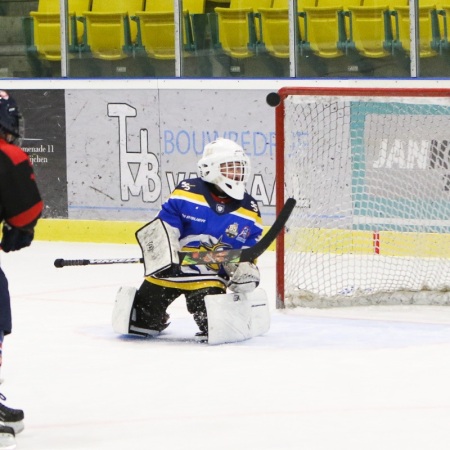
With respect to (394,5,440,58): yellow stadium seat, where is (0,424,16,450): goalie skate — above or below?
below

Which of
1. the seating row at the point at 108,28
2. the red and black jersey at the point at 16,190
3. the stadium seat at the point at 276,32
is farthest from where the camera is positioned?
the seating row at the point at 108,28

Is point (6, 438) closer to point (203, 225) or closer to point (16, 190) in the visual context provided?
point (16, 190)

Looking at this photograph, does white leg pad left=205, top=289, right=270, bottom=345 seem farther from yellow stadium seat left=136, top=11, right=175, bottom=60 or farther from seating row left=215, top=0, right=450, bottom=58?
yellow stadium seat left=136, top=11, right=175, bottom=60

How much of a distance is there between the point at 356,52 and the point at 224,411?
472cm

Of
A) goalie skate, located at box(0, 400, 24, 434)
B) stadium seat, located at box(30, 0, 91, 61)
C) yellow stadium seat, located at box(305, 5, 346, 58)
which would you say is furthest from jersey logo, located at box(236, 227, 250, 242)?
stadium seat, located at box(30, 0, 91, 61)

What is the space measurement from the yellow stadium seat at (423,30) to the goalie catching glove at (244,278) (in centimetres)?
326

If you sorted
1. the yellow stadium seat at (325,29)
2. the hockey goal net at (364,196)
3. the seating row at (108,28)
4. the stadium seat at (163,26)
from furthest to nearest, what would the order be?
the seating row at (108,28) < the stadium seat at (163,26) < the yellow stadium seat at (325,29) < the hockey goal net at (364,196)

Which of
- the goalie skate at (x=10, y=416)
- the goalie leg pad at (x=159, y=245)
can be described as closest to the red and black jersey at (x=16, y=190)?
the goalie skate at (x=10, y=416)

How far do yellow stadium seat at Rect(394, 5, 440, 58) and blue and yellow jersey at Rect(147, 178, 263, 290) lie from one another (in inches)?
123

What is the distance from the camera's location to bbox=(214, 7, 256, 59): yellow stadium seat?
29.3ft

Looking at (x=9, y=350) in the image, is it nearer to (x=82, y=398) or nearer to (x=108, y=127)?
(x=82, y=398)

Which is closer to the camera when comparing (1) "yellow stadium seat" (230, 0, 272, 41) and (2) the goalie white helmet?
(2) the goalie white helmet

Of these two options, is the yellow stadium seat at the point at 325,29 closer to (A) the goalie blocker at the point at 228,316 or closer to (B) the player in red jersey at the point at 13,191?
(A) the goalie blocker at the point at 228,316

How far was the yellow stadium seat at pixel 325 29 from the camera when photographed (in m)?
8.61
